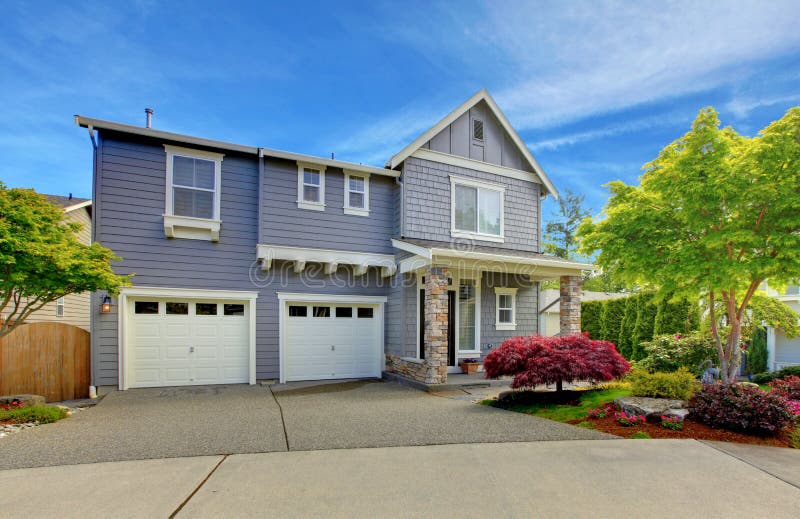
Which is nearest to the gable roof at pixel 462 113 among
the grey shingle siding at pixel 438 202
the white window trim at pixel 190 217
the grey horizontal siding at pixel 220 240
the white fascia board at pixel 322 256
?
the grey shingle siding at pixel 438 202

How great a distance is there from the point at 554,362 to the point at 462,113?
8.00 meters

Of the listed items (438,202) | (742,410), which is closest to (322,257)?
(438,202)

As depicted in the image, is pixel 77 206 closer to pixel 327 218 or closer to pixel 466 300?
pixel 327 218

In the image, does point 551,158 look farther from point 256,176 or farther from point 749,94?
point 256,176

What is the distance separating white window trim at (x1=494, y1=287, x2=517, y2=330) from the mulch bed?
6399 millimetres

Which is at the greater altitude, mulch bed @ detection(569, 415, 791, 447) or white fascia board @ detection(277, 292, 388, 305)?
white fascia board @ detection(277, 292, 388, 305)

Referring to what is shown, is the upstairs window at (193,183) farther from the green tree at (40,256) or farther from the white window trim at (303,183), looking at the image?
the green tree at (40,256)

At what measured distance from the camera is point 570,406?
26.4 ft

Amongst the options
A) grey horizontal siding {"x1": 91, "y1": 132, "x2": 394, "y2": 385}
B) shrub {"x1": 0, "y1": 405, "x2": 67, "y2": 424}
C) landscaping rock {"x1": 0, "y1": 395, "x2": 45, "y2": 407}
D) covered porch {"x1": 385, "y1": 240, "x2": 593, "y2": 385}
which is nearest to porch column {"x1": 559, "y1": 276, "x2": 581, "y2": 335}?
covered porch {"x1": 385, "y1": 240, "x2": 593, "y2": 385}

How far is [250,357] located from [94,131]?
21.2 ft

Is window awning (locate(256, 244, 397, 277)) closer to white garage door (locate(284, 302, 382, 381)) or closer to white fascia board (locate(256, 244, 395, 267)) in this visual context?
white fascia board (locate(256, 244, 395, 267))

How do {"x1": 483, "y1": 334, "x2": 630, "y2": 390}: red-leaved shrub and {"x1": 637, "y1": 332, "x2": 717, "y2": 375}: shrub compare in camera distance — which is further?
{"x1": 637, "y1": 332, "x2": 717, "y2": 375}: shrub

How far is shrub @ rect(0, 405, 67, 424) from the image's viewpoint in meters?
6.91

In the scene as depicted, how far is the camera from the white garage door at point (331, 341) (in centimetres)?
1142
